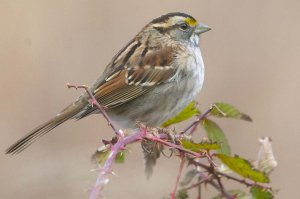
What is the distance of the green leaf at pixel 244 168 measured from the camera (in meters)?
1.94

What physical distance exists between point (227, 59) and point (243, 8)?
23.9 inches

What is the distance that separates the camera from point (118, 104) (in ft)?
11.5

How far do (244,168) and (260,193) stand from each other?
0.29ft

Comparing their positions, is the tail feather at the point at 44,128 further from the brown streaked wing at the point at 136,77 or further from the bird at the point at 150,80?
the brown streaked wing at the point at 136,77

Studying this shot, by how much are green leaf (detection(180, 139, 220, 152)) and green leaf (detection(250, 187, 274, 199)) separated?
0.15 meters

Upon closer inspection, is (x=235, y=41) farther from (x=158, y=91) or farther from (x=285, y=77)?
(x=158, y=91)

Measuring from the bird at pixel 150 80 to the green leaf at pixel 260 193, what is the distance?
1.43 metres

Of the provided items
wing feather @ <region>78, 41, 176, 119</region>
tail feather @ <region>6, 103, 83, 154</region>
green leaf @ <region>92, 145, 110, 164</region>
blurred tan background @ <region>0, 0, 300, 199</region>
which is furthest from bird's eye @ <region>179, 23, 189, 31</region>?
green leaf @ <region>92, 145, 110, 164</region>

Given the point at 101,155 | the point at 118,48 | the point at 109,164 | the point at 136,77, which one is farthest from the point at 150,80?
the point at 118,48

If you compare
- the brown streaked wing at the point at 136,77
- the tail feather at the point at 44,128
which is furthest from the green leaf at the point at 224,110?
the brown streaked wing at the point at 136,77

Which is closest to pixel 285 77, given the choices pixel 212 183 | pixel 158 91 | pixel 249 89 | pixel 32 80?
pixel 249 89

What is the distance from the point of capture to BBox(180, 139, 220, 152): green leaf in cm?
198

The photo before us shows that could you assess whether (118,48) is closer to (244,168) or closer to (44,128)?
(44,128)

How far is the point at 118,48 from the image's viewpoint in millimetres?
6039
